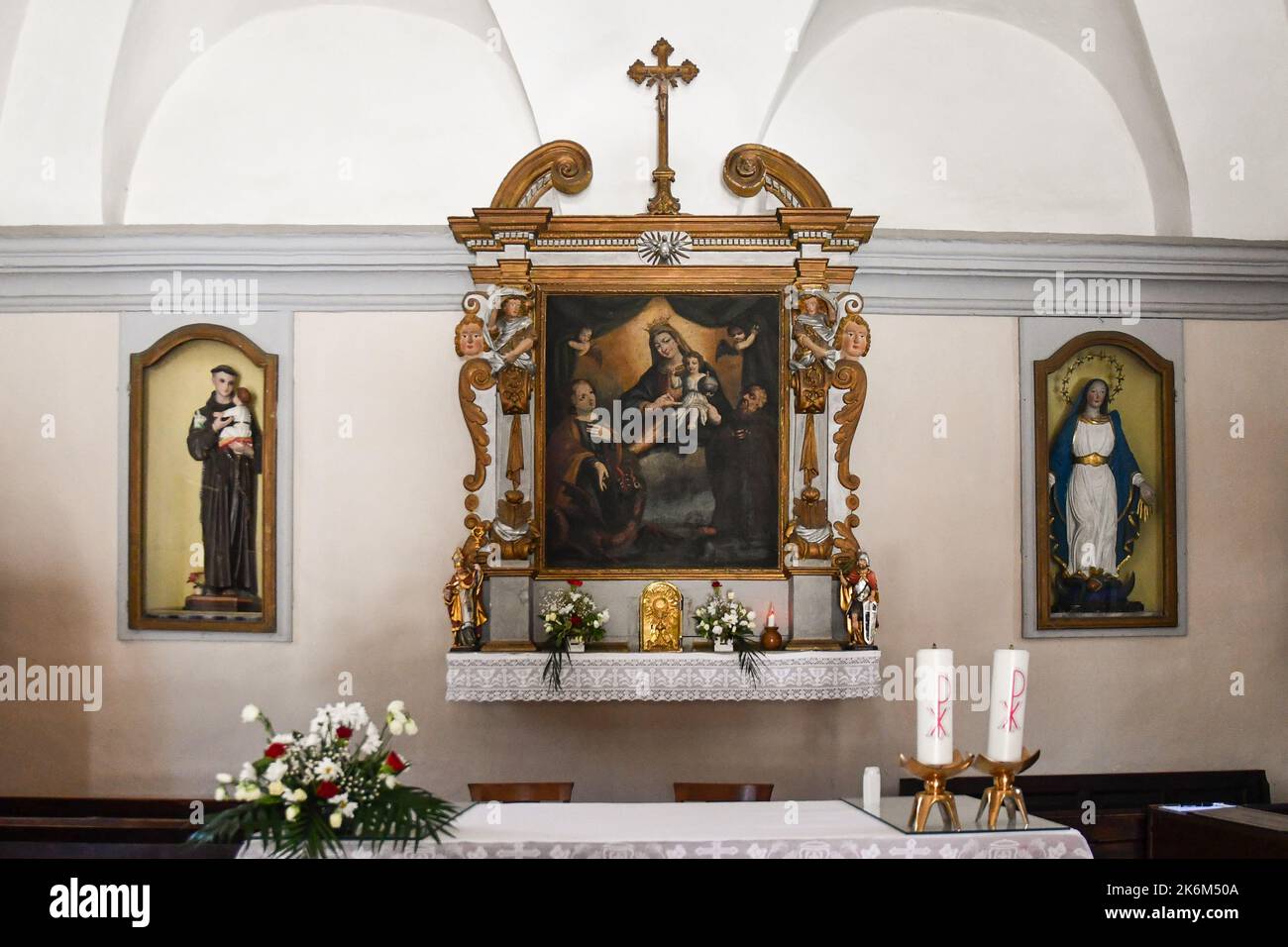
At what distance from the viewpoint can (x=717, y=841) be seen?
4273 mm

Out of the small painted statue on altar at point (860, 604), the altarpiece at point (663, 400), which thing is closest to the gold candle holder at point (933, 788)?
the small painted statue on altar at point (860, 604)

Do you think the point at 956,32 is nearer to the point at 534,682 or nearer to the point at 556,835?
the point at 534,682

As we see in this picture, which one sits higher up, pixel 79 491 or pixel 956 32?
pixel 956 32

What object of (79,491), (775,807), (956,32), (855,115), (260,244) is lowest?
(775,807)

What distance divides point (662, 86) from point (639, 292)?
138 centimetres

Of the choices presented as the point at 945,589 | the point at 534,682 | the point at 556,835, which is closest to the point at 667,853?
the point at 556,835

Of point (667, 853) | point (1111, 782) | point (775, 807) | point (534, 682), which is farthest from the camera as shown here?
point (1111, 782)

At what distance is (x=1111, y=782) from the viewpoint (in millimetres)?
7449

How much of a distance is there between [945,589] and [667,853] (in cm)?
405

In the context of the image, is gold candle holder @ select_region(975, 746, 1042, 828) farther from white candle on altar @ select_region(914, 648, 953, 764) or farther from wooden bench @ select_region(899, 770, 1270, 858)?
wooden bench @ select_region(899, 770, 1270, 858)

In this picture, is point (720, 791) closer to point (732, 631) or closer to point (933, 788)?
point (732, 631)

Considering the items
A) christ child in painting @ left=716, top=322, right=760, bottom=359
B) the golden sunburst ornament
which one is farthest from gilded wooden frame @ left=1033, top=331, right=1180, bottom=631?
the golden sunburst ornament

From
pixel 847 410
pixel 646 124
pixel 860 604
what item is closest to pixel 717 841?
pixel 860 604

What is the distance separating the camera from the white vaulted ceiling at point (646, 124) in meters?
7.35
